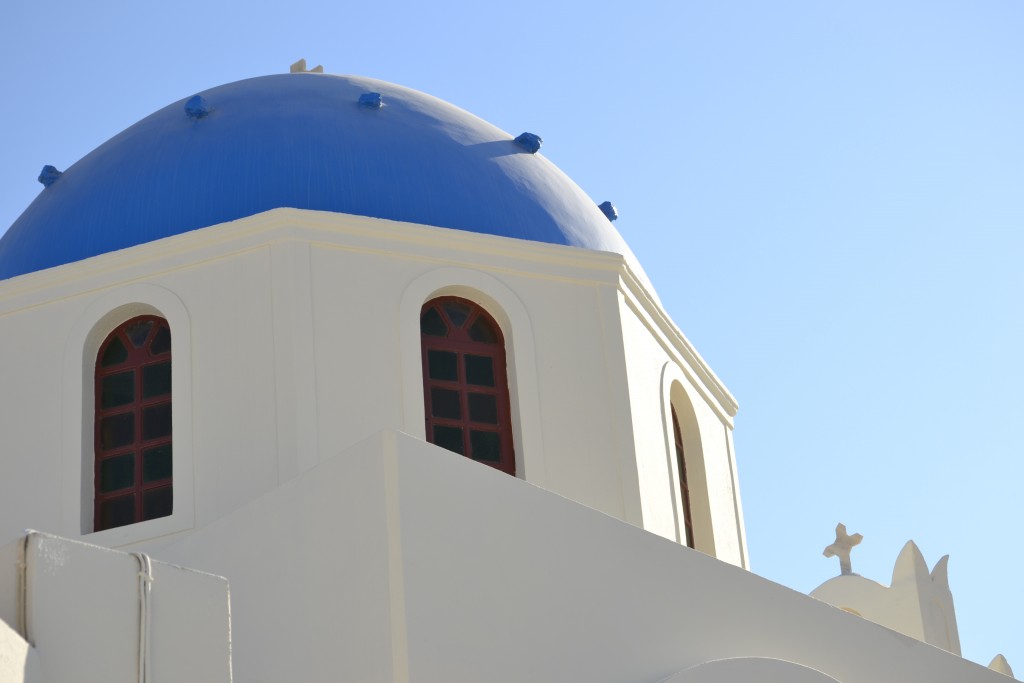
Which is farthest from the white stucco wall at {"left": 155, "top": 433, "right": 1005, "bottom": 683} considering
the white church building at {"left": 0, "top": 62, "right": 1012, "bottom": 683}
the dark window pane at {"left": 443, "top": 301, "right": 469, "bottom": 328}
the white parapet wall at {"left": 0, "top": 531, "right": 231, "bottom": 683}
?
the dark window pane at {"left": 443, "top": 301, "right": 469, "bottom": 328}

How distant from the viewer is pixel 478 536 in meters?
8.58

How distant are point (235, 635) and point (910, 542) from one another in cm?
745

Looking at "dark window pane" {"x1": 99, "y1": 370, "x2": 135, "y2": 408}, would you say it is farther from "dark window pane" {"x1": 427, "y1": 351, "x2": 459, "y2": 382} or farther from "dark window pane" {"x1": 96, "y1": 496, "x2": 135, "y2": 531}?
"dark window pane" {"x1": 427, "y1": 351, "x2": 459, "y2": 382}

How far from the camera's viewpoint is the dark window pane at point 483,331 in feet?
38.0

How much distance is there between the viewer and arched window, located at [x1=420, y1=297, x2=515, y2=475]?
1125cm

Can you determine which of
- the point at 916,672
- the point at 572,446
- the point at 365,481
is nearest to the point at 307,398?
the point at 572,446

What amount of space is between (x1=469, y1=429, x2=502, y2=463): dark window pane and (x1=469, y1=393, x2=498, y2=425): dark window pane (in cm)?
9

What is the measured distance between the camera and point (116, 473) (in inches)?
445

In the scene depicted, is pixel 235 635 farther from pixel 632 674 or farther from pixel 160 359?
pixel 160 359

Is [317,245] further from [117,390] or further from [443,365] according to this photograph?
[117,390]

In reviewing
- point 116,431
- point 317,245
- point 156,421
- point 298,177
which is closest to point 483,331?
point 317,245

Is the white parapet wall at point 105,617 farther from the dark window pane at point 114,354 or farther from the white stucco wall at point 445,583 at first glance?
the dark window pane at point 114,354

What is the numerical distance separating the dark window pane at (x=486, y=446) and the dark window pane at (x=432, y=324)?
2.21 feet

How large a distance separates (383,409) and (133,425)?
1.65 m
